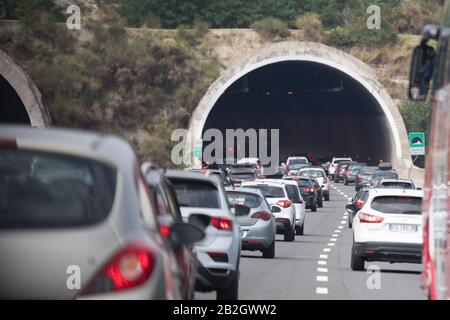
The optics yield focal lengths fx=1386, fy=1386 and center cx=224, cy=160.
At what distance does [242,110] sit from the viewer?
9619 centimetres

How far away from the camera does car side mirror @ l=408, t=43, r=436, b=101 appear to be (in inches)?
497

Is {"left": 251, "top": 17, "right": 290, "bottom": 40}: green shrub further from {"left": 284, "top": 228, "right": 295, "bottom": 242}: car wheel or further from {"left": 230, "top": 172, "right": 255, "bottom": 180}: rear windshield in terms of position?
{"left": 284, "top": 228, "right": 295, "bottom": 242}: car wheel

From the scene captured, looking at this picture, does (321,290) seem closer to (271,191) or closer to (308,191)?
(271,191)

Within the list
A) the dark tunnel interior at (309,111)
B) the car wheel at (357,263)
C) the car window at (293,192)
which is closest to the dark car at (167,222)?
the car wheel at (357,263)

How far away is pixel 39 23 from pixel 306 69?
57.4 ft

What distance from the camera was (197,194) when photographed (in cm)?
1644

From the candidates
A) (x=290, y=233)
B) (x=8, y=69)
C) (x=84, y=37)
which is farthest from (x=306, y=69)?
(x=290, y=233)

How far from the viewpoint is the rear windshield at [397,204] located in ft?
76.6

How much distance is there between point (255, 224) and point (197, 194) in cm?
979

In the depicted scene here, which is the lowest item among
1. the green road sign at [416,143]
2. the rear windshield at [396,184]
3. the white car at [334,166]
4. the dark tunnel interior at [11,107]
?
the rear windshield at [396,184]

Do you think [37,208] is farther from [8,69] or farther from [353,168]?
[353,168]

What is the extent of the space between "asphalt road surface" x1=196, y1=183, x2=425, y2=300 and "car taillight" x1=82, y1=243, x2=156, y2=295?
9.61 metres

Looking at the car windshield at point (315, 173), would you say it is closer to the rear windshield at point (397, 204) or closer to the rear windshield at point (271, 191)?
the rear windshield at point (271, 191)

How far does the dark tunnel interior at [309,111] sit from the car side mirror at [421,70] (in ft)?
218
